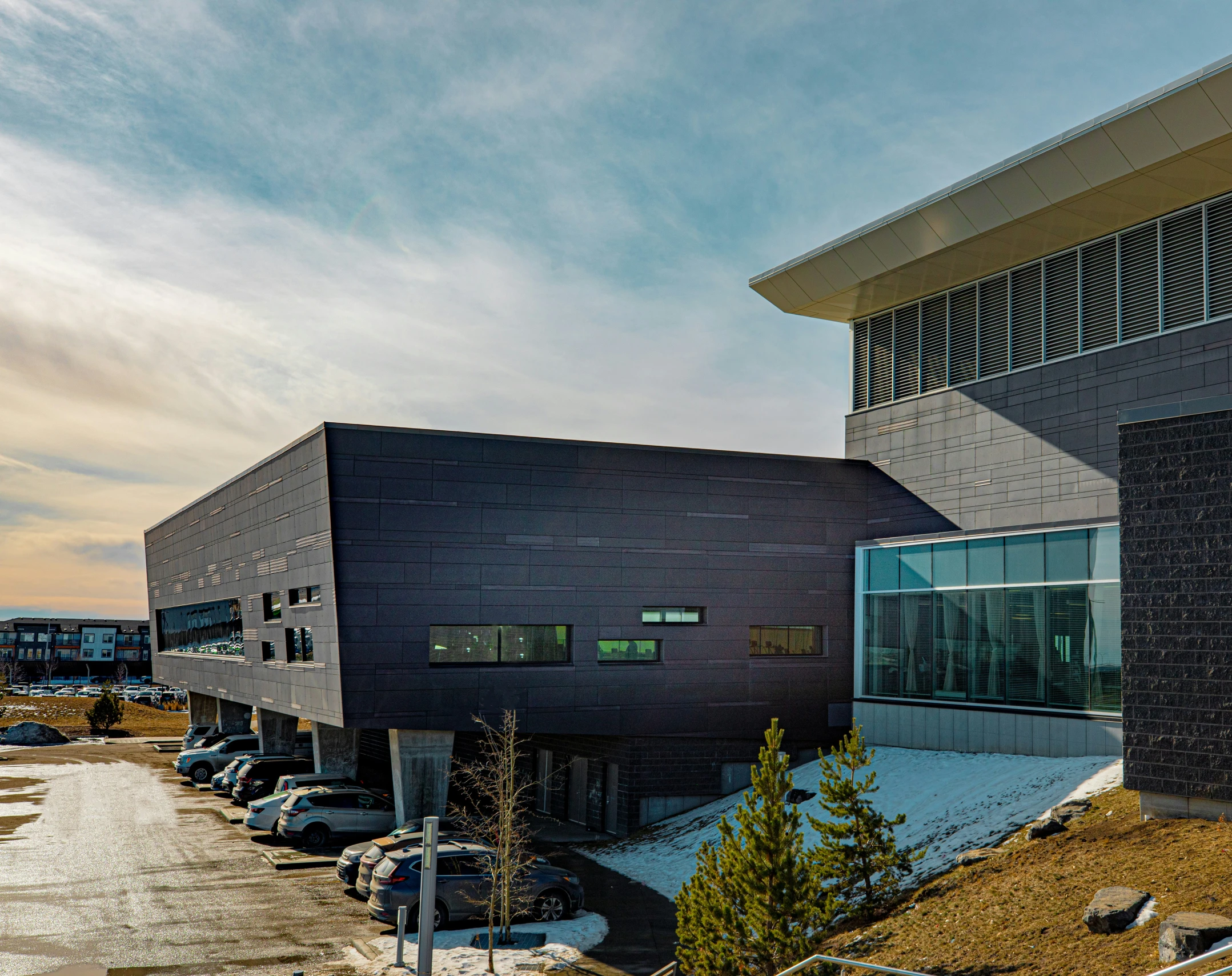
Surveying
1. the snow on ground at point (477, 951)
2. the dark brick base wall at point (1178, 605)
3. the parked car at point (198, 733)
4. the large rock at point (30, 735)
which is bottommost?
the large rock at point (30, 735)

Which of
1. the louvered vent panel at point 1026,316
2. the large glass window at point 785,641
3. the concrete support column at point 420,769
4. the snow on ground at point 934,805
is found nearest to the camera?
the snow on ground at point 934,805

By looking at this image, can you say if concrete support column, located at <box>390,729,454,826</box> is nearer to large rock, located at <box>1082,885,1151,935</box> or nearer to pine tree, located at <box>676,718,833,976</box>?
pine tree, located at <box>676,718,833,976</box>

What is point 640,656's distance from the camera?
29.8 metres

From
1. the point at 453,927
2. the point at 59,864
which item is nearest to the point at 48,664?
the point at 59,864

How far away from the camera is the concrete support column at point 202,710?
191 feet

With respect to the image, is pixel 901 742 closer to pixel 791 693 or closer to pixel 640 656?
pixel 791 693

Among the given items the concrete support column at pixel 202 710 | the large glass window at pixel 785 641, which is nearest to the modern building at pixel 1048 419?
the large glass window at pixel 785 641

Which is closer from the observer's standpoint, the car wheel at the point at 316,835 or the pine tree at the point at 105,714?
the car wheel at the point at 316,835

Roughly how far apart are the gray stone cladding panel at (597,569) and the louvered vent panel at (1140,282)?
779 centimetres

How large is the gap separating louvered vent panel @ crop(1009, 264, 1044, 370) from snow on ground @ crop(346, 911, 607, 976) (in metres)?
18.0

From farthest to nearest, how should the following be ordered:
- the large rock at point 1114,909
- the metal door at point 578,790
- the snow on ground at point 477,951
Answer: the metal door at point 578,790 → the snow on ground at point 477,951 → the large rock at point 1114,909

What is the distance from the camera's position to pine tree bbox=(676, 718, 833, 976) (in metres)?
13.9

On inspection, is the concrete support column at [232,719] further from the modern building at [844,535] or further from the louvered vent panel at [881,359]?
the louvered vent panel at [881,359]

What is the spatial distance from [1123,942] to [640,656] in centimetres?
1860
